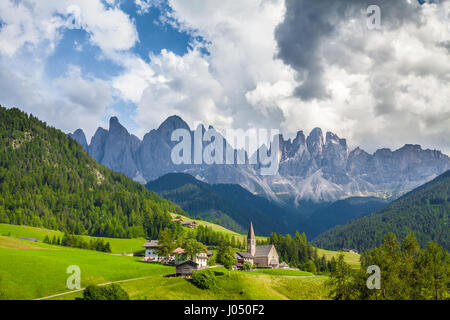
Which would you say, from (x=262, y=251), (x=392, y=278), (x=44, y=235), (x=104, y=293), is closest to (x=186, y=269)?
(x=104, y=293)

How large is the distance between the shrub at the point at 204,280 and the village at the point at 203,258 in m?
6.67

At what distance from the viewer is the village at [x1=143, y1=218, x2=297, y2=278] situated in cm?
10408

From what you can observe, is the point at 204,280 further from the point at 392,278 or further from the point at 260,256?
the point at 260,256

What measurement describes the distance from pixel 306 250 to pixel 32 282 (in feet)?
457

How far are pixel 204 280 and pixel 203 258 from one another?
4411 cm

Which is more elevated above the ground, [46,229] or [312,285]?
[46,229]

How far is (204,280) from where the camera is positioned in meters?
81.8

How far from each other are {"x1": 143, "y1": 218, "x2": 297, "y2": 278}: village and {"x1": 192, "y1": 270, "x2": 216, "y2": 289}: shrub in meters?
6.67

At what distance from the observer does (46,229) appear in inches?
6412

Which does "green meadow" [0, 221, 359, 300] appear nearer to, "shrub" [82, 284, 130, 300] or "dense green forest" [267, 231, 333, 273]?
"shrub" [82, 284, 130, 300]

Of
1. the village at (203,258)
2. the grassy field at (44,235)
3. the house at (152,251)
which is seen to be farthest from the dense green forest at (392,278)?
the grassy field at (44,235)

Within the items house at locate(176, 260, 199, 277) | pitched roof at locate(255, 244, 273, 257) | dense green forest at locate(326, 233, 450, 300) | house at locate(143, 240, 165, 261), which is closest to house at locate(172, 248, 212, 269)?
house at locate(143, 240, 165, 261)
